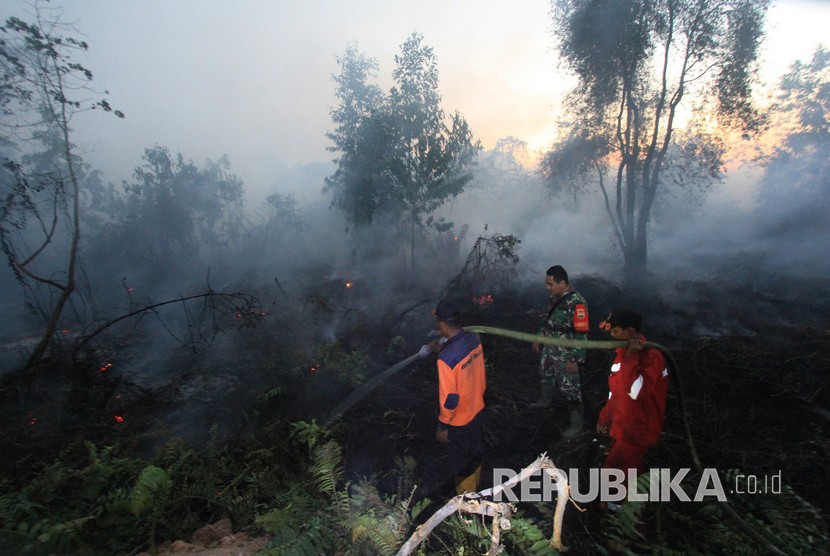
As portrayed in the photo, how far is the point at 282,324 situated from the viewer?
9.23m

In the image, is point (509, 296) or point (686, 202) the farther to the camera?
point (686, 202)

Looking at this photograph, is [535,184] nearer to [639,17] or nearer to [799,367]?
[639,17]

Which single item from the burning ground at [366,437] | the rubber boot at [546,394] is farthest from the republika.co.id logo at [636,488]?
the rubber boot at [546,394]

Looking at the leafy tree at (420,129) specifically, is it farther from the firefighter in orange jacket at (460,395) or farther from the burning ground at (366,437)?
the firefighter in orange jacket at (460,395)

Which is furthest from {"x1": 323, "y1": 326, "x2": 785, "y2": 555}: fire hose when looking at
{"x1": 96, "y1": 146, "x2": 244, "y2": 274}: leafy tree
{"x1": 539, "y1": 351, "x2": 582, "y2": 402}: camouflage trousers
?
{"x1": 96, "y1": 146, "x2": 244, "y2": 274}: leafy tree

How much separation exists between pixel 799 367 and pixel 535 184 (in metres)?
25.6

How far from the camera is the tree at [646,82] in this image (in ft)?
31.8

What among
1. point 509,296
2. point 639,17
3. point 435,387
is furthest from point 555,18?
point 435,387

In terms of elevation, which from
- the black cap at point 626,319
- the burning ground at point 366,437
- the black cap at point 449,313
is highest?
the black cap at point 449,313

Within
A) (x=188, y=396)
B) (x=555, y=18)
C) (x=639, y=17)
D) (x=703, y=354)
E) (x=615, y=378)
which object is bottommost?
(x=188, y=396)

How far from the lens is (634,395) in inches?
107

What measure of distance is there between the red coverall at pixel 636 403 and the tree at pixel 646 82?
35.3 feet

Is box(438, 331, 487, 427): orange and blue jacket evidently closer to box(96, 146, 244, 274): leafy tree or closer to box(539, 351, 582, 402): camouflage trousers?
box(539, 351, 582, 402): camouflage trousers

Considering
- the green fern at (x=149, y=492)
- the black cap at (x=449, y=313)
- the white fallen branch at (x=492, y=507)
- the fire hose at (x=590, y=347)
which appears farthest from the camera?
the black cap at (x=449, y=313)
